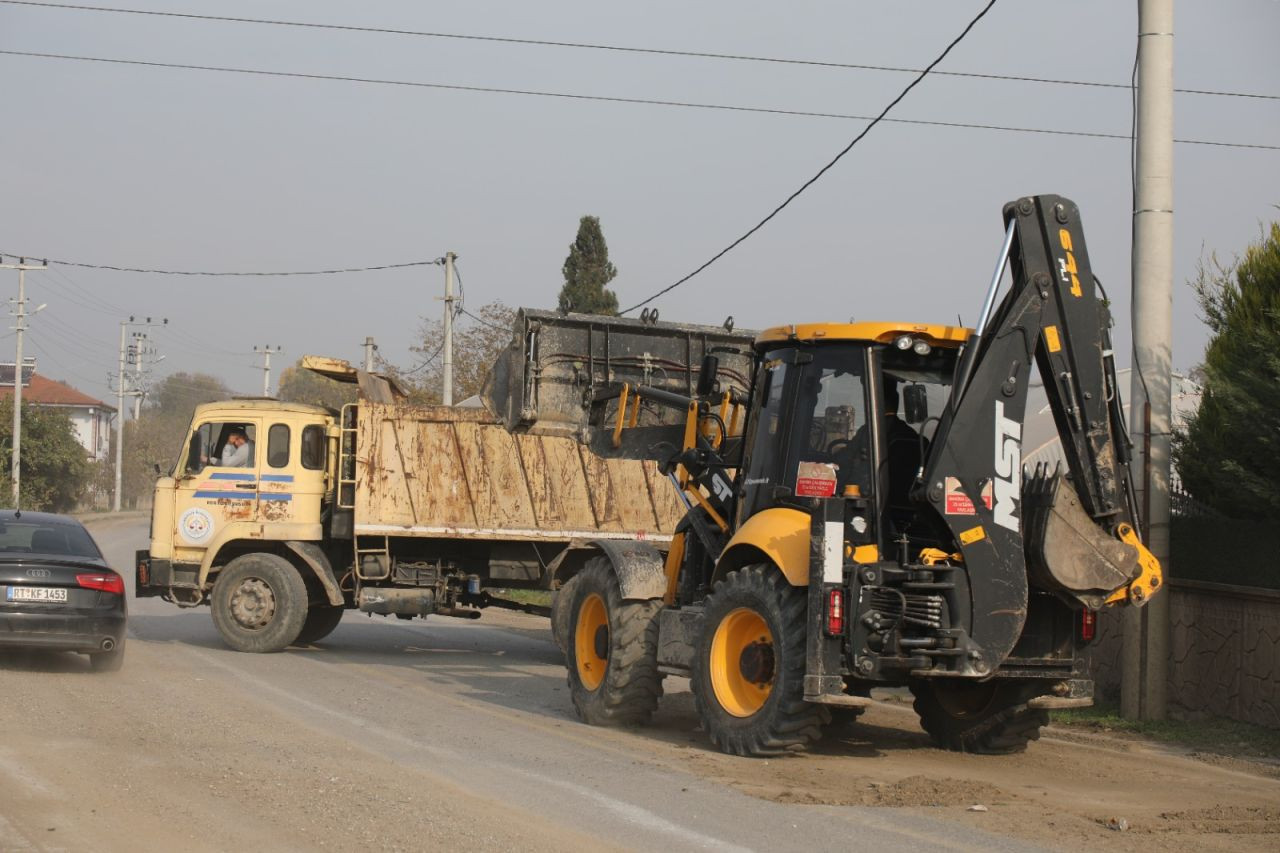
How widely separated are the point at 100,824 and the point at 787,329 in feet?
18.3

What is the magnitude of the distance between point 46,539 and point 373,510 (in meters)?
3.68

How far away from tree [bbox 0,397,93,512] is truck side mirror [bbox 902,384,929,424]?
185ft

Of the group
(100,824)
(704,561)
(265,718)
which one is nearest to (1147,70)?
(704,561)

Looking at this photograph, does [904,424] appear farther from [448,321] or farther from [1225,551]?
[448,321]

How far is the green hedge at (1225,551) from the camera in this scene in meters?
11.7

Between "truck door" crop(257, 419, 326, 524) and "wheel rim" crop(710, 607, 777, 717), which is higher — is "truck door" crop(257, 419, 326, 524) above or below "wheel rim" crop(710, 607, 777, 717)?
above

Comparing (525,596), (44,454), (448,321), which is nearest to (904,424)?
(525,596)

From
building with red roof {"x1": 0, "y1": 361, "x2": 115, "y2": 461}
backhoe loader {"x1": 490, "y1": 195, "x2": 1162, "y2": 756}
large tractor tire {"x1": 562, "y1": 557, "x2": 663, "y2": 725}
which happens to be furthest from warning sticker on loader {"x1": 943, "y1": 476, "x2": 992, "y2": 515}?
building with red roof {"x1": 0, "y1": 361, "x2": 115, "y2": 461}

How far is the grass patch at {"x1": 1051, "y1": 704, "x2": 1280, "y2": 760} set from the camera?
1079 centimetres

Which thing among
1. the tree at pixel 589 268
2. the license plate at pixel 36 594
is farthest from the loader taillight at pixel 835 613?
the tree at pixel 589 268

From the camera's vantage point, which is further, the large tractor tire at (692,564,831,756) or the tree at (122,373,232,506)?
the tree at (122,373,232,506)

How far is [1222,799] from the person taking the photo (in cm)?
862

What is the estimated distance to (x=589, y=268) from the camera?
46.6 metres

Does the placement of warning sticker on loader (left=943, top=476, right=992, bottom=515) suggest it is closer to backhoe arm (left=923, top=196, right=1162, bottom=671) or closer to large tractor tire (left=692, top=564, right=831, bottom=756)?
backhoe arm (left=923, top=196, right=1162, bottom=671)
